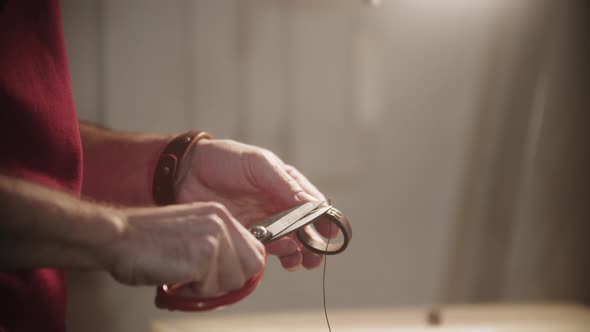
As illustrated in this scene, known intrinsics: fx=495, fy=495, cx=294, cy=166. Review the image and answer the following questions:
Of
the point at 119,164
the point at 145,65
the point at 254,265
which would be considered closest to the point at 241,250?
the point at 254,265

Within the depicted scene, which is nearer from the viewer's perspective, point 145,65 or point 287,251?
point 287,251

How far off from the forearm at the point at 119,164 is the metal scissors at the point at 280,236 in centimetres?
20

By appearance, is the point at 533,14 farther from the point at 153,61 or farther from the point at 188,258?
the point at 188,258

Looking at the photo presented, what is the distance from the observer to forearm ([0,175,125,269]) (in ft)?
1.13

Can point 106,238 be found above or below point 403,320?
above

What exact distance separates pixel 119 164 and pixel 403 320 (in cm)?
49

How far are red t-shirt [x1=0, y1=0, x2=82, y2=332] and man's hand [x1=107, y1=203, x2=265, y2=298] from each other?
0.41 ft

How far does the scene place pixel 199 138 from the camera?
586 millimetres

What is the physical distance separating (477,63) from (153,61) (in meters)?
0.55

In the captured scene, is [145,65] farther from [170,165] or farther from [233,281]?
[233,281]

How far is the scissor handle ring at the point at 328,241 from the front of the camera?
Result: 49 centimetres

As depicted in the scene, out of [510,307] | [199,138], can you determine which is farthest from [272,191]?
[510,307]

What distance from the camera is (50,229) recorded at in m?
0.35

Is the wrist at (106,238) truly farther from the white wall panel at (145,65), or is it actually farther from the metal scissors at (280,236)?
the white wall panel at (145,65)
